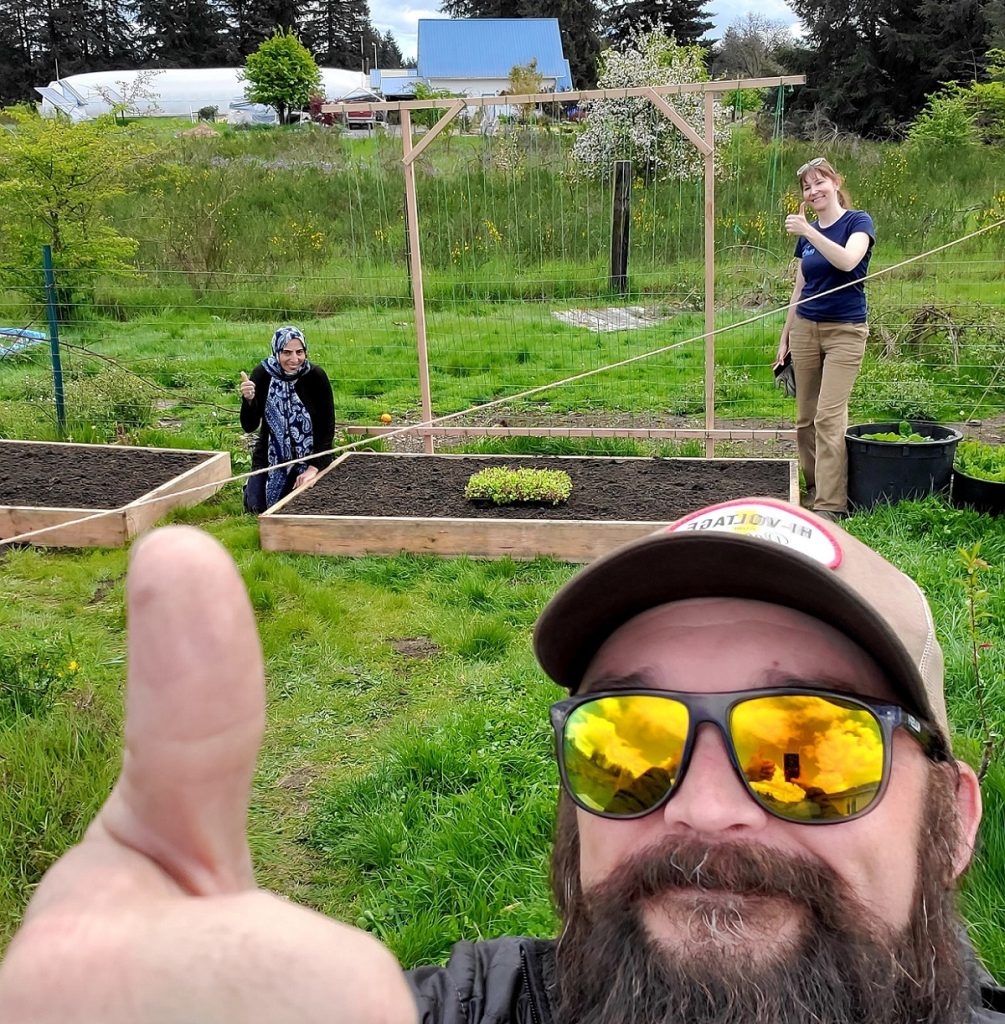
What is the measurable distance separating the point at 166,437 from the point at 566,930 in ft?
24.6

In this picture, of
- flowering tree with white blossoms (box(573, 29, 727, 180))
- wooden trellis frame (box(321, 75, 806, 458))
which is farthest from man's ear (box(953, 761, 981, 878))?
flowering tree with white blossoms (box(573, 29, 727, 180))

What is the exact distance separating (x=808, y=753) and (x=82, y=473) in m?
6.96

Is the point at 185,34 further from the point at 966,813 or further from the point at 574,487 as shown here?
the point at 966,813

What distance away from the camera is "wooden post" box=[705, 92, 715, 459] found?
6496 mm

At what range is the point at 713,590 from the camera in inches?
51.3

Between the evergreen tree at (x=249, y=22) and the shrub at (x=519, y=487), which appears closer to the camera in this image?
the shrub at (x=519, y=487)

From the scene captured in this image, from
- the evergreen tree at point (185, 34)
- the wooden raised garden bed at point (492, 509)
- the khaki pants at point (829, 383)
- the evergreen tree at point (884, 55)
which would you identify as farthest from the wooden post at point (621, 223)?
the evergreen tree at point (185, 34)

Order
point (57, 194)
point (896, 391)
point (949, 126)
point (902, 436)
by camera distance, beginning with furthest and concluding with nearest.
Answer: point (949, 126) → point (57, 194) → point (896, 391) → point (902, 436)

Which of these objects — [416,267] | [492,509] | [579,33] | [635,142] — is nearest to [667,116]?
[635,142]

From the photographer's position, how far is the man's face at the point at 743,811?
1143mm

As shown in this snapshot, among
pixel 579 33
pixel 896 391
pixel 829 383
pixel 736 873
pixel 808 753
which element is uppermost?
pixel 579 33

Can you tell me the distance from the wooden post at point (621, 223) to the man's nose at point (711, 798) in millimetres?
6708

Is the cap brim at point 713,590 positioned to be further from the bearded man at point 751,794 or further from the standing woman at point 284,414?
the standing woman at point 284,414

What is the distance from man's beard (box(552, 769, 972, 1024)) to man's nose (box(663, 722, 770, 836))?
24 mm
